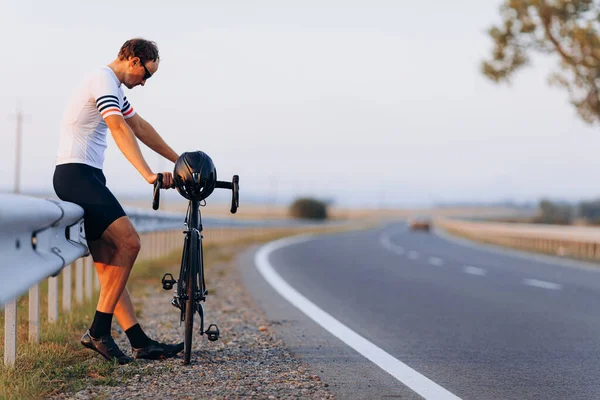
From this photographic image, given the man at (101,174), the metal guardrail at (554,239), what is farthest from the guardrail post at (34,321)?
the metal guardrail at (554,239)

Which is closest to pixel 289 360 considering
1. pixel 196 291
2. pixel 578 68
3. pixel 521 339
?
pixel 196 291

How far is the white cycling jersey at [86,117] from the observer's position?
18.6 feet

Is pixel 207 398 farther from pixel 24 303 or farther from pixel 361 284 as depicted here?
pixel 361 284

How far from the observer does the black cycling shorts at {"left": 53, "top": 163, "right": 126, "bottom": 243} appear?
5758 mm

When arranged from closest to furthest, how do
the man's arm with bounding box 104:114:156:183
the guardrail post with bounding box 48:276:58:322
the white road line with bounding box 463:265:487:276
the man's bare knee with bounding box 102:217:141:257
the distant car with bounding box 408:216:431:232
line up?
1. the man's arm with bounding box 104:114:156:183
2. the man's bare knee with bounding box 102:217:141:257
3. the guardrail post with bounding box 48:276:58:322
4. the white road line with bounding box 463:265:487:276
5. the distant car with bounding box 408:216:431:232

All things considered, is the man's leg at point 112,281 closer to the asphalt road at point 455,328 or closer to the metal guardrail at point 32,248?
the metal guardrail at point 32,248

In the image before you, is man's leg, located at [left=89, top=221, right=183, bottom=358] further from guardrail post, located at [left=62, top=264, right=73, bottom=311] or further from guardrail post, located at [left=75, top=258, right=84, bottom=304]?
guardrail post, located at [left=75, top=258, right=84, bottom=304]

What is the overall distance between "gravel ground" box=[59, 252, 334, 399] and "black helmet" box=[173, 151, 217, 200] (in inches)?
44.9

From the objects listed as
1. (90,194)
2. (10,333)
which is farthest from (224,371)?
(90,194)

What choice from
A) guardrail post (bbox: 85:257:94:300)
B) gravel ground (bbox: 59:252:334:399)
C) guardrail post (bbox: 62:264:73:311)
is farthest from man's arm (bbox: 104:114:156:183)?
guardrail post (bbox: 85:257:94:300)

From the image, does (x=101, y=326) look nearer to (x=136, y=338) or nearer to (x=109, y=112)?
(x=136, y=338)

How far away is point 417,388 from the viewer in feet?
17.5

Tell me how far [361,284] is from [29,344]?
775 centimetres

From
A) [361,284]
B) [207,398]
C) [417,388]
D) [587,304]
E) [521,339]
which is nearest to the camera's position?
[207,398]
